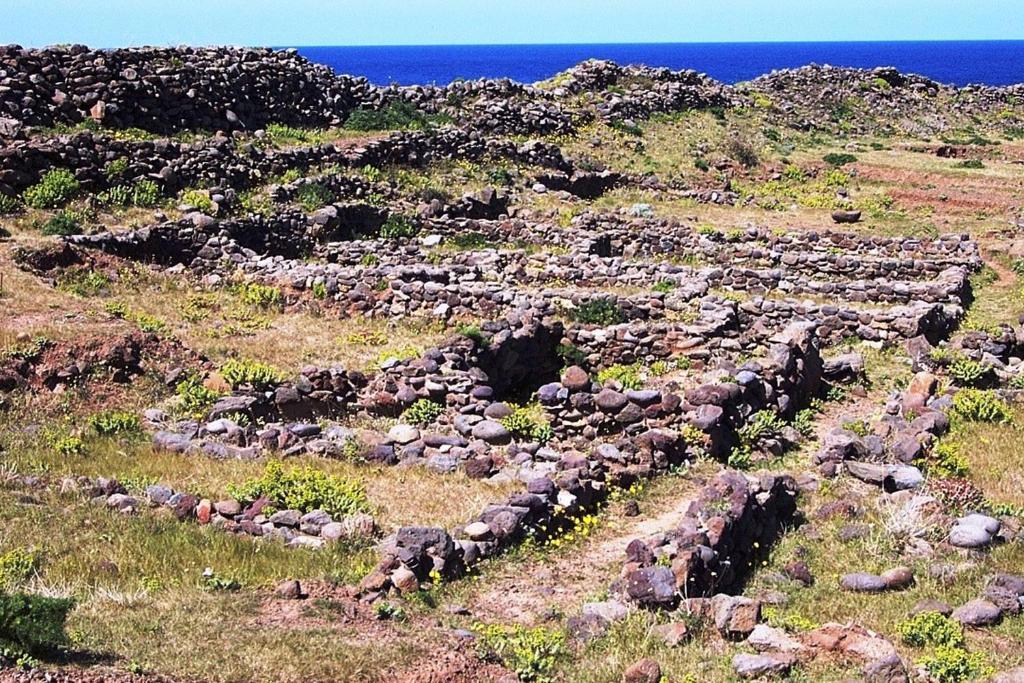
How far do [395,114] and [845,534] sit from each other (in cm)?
2879

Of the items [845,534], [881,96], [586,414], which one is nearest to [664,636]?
[845,534]

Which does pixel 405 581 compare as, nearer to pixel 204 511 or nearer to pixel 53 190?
pixel 204 511

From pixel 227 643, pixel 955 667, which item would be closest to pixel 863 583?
pixel 955 667

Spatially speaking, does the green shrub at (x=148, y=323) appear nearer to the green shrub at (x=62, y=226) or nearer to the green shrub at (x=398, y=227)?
the green shrub at (x=62, y=226)

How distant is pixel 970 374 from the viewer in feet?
58.5

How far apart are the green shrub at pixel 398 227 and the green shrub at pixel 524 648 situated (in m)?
20.8

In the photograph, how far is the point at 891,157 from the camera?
4559 centimetres

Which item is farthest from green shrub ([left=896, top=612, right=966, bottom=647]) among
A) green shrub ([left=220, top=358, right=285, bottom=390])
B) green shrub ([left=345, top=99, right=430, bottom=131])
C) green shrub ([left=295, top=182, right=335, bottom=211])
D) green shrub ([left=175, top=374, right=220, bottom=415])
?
green shrub ([left=345, top=99, right=430, bottom=131])

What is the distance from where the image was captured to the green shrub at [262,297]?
2205 centimetres

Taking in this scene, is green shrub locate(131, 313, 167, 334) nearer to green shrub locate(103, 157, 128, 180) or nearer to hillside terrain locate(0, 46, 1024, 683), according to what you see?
hillside terrain locate(0, 46, 1024, 683)

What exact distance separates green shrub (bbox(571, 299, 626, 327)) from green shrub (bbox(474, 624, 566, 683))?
37.2 ft

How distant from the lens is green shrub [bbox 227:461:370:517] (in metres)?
11.6

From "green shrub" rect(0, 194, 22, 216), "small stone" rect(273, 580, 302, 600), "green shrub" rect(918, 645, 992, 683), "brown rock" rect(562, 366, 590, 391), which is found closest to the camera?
"green shrub" rect(918, 645, 992, 683)

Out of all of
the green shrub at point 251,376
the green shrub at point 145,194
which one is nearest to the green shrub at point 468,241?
the green shrub at point 145,194
